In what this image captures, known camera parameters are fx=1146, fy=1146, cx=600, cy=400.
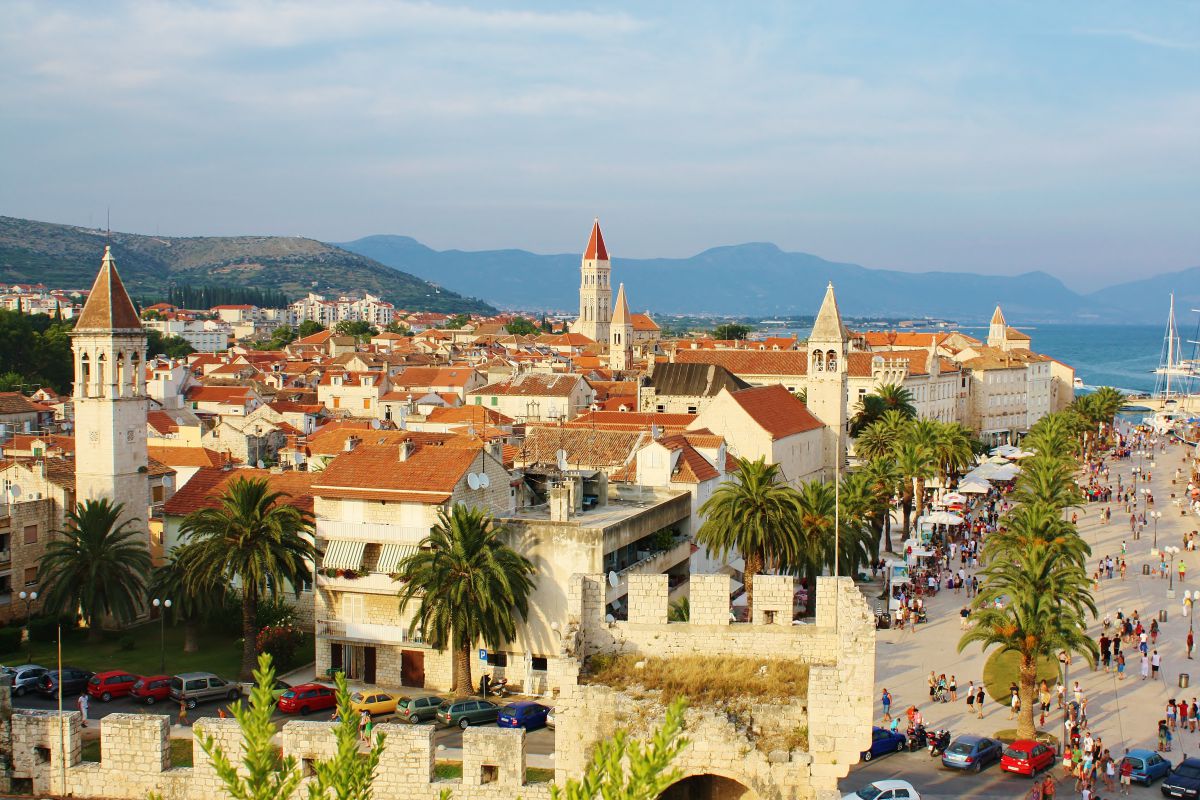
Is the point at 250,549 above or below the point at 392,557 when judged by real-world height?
above

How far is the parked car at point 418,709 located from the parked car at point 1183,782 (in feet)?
61.2

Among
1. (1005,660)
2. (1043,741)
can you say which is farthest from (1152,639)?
(1043,741)

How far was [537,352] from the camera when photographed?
158m

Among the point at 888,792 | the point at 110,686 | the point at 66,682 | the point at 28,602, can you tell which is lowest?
the point at 110,686

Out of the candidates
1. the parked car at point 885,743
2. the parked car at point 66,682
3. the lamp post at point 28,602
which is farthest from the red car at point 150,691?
the parked car at point 885,743

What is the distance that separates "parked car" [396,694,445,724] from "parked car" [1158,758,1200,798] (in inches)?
735

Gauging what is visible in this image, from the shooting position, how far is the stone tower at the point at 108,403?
1638 inches

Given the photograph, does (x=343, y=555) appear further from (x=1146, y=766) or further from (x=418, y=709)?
(x=1146, y=766)

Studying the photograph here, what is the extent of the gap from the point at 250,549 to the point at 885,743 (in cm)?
1973

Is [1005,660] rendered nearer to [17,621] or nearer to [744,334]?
[17,621]

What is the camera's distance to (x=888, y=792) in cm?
2469

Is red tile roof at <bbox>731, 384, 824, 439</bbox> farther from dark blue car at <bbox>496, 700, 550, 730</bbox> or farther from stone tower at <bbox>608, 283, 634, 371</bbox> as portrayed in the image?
stone tower at <bbox>608, 283, 634, 371</bbox>

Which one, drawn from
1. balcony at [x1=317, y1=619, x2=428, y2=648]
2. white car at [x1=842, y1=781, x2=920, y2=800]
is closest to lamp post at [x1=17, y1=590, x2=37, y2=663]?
balcony at [x1=317, y1=619, x2=428, y2=648]

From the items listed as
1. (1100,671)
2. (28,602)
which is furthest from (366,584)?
(1100,671)
